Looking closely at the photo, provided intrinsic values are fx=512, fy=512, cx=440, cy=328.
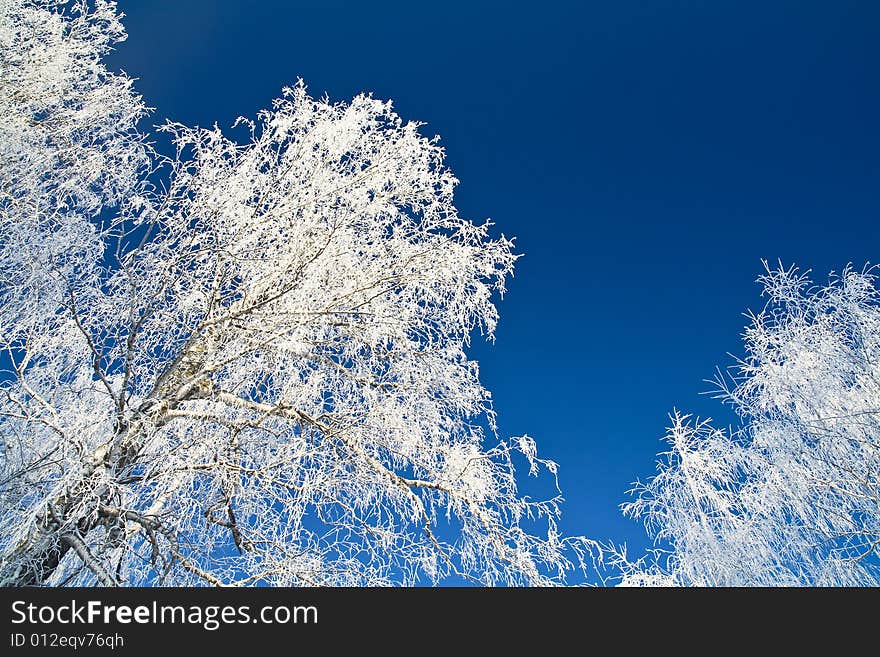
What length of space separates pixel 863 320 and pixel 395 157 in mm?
5734

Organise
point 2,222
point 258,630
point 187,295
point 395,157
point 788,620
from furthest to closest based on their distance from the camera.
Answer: point 395,157 → point 2,222 → point 187,295 → point 788,620 → point 258,630

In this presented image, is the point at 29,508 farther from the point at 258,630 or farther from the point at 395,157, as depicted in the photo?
the point at 395,157

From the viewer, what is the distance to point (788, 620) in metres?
2.83

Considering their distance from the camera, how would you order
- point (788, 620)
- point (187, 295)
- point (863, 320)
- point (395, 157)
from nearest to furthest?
point (788, 620) < point (187, 295) < point (395, 157) < point (863, 320)

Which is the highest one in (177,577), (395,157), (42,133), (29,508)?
(42,133)

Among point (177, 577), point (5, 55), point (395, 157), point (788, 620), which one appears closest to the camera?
point (788, 620)

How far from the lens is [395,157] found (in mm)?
4531

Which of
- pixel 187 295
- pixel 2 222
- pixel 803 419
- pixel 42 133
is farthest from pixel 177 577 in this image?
pixel 803 419

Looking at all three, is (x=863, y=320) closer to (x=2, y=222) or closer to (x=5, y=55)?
(x=2, y=222)

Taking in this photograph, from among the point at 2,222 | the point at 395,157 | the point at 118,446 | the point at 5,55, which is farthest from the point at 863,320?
the point at 5,55

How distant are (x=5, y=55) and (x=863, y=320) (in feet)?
31.4

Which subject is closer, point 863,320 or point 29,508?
point 29,508

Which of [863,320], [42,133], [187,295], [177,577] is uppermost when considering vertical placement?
[42,133]

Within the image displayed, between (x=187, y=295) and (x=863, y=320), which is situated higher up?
(x=863, y=320)
